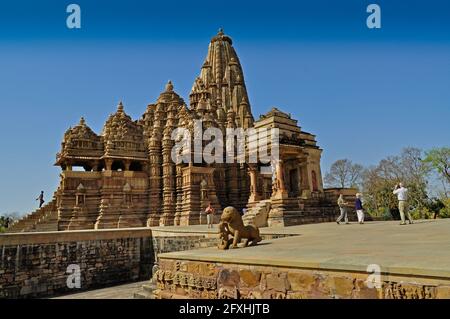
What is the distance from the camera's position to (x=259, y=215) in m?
16.1

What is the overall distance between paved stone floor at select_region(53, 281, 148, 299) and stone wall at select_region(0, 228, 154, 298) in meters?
0.73

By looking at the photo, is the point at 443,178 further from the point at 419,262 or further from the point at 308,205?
the point at 419,262

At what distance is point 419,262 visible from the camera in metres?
4.20

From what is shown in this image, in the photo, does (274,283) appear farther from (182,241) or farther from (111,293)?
(111,293)

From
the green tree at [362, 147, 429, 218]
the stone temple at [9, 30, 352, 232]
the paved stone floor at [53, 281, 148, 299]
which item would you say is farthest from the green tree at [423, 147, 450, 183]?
the paved stone floor at [53, 281, 148, 299]

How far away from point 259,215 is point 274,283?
11.2 metres

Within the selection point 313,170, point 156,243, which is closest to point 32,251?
point 156,243

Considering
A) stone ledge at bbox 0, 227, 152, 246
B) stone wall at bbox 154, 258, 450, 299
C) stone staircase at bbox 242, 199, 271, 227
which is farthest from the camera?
stone staircase at bbox 242, 199, 271, 227

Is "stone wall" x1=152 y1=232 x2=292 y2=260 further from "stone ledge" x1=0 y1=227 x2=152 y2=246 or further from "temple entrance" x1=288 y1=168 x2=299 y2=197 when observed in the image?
"temple entrance" x1=288 y1=168 x2=299 y2=197

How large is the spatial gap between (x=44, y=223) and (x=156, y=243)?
1210cm

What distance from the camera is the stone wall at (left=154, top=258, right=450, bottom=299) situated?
148 inches

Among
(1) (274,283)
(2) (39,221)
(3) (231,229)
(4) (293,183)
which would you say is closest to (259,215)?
(4) (293,183)

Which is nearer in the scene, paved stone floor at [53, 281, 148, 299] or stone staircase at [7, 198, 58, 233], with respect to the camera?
paved stone floor at [53, 281, 148, 299]

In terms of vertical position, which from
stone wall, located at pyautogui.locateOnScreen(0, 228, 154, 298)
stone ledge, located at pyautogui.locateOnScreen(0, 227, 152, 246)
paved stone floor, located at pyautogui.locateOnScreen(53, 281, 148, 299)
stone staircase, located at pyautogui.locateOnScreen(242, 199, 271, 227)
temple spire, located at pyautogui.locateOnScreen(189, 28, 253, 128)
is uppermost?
temple spire, located at pyautogui.locateOnScreen(189, 28, 253, 128)
